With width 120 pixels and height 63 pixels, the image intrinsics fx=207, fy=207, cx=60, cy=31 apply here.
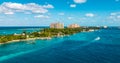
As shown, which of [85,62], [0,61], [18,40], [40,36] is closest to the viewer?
[85,62]

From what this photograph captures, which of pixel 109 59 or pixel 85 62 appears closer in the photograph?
pixel 85 62

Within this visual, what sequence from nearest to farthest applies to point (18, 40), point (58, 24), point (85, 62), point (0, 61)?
point (85, 62) → point (0, 61) → point (18, 40) → point (58, 24)

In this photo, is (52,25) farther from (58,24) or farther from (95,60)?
(95,60)

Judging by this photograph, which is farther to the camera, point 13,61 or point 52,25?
point 52,25

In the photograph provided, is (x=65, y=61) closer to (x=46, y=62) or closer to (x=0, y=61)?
(x=46, y=62)

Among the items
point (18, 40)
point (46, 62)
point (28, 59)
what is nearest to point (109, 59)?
point (46, 62)

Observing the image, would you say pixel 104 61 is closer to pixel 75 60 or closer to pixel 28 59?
pixel 75 60

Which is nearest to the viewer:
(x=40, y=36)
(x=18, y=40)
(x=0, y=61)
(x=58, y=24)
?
(x=0, y=61)

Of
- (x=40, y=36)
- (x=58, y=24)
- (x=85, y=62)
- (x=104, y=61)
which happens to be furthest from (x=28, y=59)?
(x=58, y=24)

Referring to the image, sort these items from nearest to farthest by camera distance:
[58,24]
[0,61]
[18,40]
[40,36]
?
1. [0,61]
2. [18,40]
3. [40,36]
4. [58,24]
